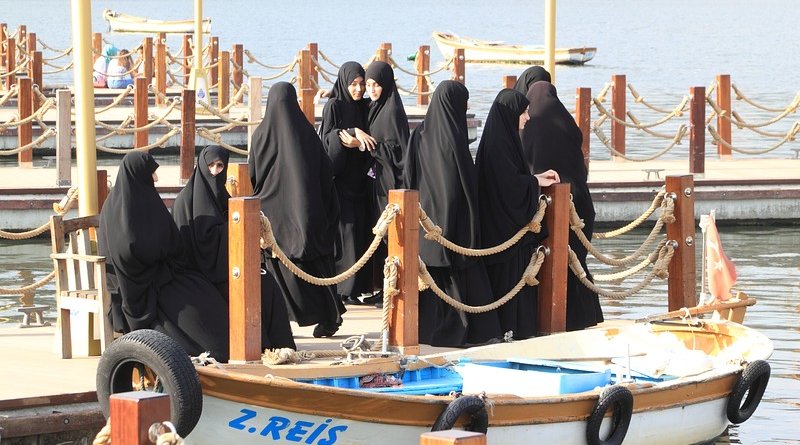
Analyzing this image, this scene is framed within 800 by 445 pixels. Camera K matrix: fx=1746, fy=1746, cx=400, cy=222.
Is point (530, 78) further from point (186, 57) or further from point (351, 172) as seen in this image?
point (186, 57)

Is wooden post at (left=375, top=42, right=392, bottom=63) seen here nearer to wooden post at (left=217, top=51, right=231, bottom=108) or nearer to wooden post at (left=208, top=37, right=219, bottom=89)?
wooden post at (left=217, top=51, right=231, bottom=108)

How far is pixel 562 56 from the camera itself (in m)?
62.1

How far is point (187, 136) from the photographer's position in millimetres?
19234

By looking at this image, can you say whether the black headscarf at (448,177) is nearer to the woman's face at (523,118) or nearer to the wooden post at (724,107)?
the woman's face at (523,118)

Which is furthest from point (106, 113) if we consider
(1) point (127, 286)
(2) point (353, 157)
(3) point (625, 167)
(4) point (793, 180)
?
(1) point (127, 286)

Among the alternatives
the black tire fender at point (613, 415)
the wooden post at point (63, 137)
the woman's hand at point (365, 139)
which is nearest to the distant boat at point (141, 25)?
the wooden post at point (63, 137)

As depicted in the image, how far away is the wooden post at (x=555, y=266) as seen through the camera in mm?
11031

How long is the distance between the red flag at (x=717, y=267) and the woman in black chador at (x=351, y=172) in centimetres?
232

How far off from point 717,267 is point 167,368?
4.91 meters

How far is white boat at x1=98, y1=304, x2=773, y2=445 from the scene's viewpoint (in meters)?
8.08

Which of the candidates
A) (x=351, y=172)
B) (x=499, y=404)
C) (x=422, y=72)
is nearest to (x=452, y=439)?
(x=499, y=404)

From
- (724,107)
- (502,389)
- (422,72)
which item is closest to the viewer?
(502,389)

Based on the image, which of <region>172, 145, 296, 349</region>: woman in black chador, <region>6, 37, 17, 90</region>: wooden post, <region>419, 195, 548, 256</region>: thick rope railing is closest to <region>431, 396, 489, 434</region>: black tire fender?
<region>172, 145, 296, 349</region>: woman in black chador

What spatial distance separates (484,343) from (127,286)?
2.44m
